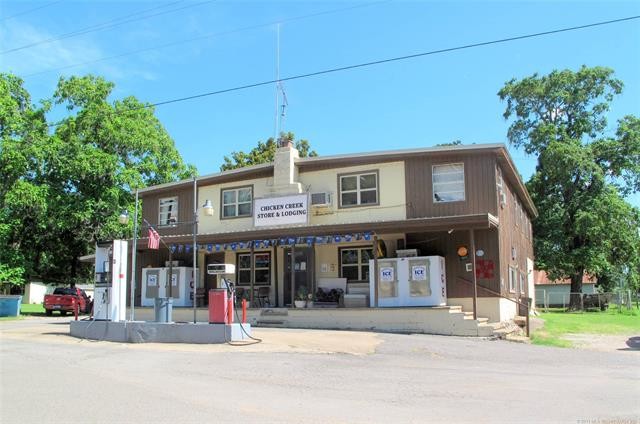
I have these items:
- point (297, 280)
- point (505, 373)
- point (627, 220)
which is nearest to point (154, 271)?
point (297, 280)

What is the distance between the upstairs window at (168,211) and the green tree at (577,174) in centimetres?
2510

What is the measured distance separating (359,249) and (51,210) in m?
20.8

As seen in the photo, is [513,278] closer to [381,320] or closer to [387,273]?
[387,273]

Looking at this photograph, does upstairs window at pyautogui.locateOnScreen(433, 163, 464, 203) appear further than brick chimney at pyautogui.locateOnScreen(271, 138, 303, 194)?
No

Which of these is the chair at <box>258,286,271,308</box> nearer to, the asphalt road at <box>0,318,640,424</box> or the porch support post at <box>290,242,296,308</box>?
the porch support post at <box>290,242,296,308</box>

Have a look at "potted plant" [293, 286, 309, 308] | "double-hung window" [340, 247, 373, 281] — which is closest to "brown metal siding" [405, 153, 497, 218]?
"double-hung window" [340, 247, 373, 281]

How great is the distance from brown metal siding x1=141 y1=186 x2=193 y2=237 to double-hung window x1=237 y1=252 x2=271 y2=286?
263 cm

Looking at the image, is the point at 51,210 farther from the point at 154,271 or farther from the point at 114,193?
the point at 154,271

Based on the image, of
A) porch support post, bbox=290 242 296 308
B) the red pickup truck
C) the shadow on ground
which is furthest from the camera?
the red pickup truck

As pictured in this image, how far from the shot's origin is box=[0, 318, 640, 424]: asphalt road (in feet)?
24.7

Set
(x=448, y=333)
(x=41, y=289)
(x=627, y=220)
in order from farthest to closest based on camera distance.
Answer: (x=41, y=289) < (x=627, y=220) < (x=448, y=333)

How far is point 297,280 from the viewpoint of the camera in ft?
72.5

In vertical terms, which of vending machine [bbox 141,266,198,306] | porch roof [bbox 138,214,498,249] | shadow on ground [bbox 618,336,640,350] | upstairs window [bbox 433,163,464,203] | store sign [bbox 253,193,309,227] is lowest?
shadow on ground [bbox 618,336,640,350]

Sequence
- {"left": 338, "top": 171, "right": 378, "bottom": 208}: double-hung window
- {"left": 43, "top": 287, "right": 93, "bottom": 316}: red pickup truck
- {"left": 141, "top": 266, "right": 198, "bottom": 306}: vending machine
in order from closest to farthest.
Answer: {"left": 338, "top": 171, "right": 378, "bottom": 208}: double-hung window
{"left": 141, "top": 266, "right": 198, "bottom": 306}: vending machine
{"left": 43, "top": 287, "right": 93, "bottom": 316}: red pickup truck
